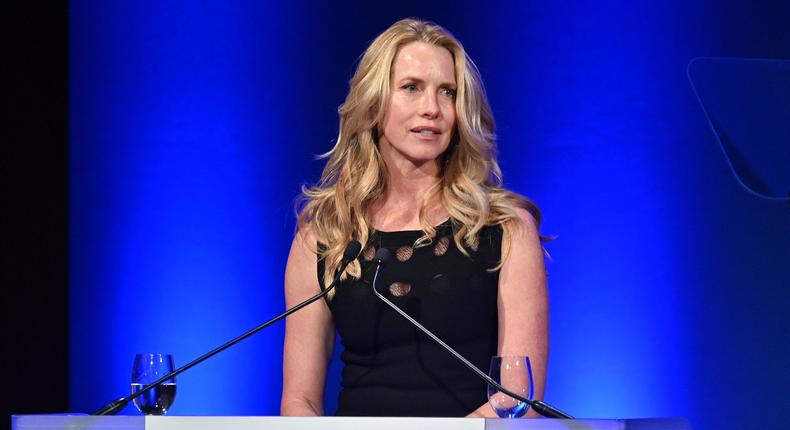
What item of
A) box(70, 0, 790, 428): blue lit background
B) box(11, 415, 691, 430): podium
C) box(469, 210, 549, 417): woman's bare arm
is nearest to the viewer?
box(11, 415, 691, 430): podium

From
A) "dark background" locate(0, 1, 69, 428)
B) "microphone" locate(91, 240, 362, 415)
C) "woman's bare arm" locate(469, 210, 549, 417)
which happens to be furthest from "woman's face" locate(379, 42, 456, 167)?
"dark background" locate(0, 1, 69, 428)

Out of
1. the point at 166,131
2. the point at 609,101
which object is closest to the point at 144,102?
the point at 166,131

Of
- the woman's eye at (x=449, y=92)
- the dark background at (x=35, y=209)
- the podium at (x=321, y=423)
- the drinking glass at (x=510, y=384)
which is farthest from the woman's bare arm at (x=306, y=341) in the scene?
the dark background at (x=35, y=209)

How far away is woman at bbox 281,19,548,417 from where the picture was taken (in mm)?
2395

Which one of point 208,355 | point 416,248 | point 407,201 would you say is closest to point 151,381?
point 208,355

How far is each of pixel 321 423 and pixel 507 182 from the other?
207 centimetres

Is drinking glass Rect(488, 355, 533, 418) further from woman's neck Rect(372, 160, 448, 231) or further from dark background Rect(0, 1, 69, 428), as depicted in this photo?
dark background Rect(0, 1, 69, 428)

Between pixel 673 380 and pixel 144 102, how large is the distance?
6.51 feet

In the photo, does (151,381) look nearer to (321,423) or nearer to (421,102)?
(321,423)

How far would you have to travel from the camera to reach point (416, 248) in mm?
2484

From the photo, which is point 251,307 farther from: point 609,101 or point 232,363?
point 609,101

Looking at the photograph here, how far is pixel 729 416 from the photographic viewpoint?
11.0 feet

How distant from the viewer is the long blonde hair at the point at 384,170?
250 cm

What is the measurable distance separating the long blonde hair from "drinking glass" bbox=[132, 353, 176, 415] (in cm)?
60
